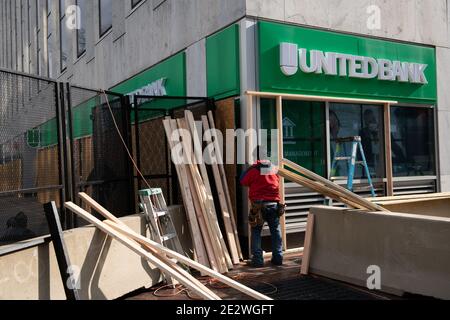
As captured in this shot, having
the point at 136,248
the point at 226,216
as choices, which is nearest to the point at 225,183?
the point at 226,216

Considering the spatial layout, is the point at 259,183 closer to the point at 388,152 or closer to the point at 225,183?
the point at 225,183

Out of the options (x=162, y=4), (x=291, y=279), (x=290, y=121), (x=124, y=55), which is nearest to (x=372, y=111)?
(x=290, y=121)

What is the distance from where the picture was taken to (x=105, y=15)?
14625mm

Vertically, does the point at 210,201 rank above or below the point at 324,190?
below

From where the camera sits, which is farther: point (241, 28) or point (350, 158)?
point (350, 158)

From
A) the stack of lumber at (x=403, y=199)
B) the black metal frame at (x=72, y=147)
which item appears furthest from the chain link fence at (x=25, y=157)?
the stack of lumber at (x=403, y=199)

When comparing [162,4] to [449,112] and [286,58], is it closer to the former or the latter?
[286,58]

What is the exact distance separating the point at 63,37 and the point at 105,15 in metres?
6.69

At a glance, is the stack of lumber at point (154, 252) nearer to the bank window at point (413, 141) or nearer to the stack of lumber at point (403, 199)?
the stack of lumber at point (403, 199)

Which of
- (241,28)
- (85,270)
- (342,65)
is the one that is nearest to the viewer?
(85,270)

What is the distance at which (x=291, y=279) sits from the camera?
6285 millimetres

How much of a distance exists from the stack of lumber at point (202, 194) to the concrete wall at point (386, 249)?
1376mm

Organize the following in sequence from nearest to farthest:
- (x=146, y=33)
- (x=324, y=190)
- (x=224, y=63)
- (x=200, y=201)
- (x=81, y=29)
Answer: (x=324, y=190), (x=200, y=201), (x=224, y=63), (x=146, y=33), (x=81, y=29)

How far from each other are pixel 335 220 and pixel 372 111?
3874 millimetres
